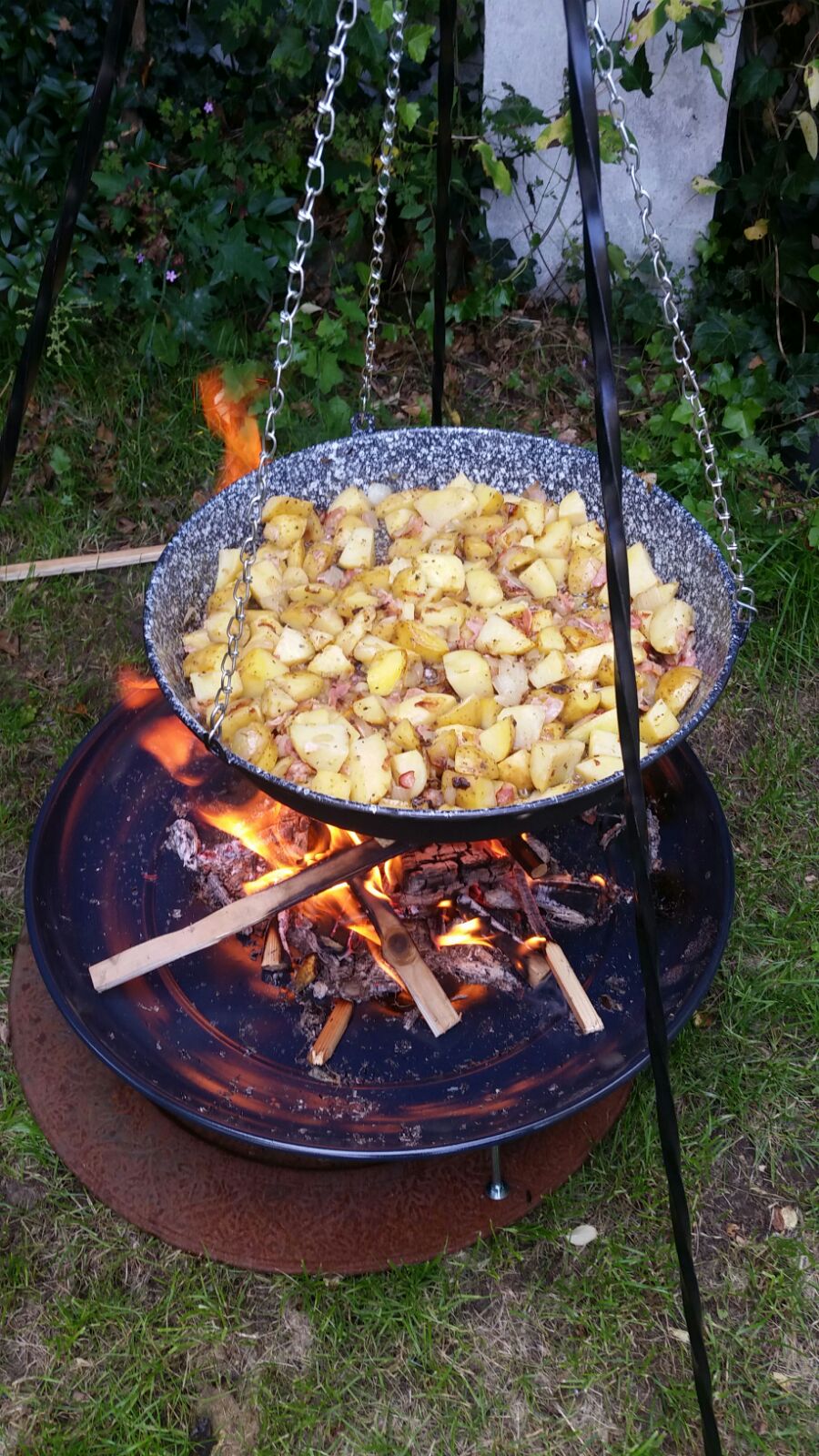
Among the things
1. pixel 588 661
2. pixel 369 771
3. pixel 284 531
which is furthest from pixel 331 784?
pixel 284 531

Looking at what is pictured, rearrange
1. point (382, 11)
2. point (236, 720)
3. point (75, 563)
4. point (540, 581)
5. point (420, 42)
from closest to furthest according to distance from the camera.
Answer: point (236, 720)
point (540, 581)
point (382, 11)
point (420, 42)
point (75, 563)

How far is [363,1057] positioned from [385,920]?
10.9 inches

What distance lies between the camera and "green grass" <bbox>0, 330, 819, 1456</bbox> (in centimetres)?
197

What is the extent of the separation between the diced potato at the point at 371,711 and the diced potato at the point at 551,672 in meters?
0.31

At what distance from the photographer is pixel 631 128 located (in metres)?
3.82

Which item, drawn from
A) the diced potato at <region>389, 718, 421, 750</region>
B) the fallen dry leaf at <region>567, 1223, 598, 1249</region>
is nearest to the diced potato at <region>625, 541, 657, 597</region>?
the diced potato at <region>389, 718, 421, 750</region>

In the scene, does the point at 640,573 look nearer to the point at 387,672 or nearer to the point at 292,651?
the point at 387,672

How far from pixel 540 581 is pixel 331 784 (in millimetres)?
705

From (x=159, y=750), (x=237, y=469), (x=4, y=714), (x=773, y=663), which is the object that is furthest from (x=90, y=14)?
(x=773, y=663)

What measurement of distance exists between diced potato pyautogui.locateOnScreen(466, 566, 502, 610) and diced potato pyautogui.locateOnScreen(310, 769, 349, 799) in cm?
56

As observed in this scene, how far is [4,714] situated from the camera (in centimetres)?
327

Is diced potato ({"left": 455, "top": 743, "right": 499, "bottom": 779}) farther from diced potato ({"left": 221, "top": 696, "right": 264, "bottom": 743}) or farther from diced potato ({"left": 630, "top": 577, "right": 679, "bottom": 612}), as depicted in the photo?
diced potato ({"left": 630, "top": 577, "right": 679, "bottom": 612})

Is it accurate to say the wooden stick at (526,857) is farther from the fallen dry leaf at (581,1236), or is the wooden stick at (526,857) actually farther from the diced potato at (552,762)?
the fallen dry leaf at (581,1236)

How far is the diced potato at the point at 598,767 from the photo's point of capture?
6.33 ft
